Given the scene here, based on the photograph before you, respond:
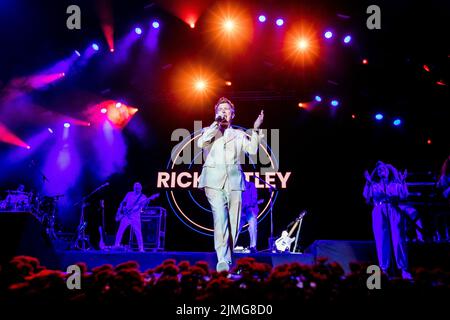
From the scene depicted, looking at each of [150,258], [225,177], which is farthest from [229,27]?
[150,258]

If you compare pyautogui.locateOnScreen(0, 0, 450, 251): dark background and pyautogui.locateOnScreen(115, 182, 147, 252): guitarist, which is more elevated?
pyautogui.locateOnScreen(0, 0, 450, 251): dark background

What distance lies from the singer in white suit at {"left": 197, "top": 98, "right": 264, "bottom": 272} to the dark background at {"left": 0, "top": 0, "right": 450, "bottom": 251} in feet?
14.4

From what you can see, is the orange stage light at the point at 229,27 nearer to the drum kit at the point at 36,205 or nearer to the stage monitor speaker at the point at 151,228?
the stage monitor speaker at the point at 151,228

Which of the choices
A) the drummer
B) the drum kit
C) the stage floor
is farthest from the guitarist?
the stage floor

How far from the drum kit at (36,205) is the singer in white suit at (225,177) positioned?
18.7 feet

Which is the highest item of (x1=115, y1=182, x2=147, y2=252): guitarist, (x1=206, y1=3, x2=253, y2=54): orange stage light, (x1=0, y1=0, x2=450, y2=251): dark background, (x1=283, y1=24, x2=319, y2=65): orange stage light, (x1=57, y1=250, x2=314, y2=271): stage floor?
→ (x1=206, y1=3, x2=253, y2=54): orange stage light

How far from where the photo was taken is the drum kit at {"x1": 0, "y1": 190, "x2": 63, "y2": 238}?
8.51 meters

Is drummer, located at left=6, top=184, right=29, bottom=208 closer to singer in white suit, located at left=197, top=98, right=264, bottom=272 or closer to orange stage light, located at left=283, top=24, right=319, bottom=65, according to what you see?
singer in white suit, located at left=197, top=98, right=264, bottom=272

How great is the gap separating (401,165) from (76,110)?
908 centimetres

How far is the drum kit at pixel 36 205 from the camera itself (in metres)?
8.51

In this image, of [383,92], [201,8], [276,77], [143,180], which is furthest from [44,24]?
[383,92]

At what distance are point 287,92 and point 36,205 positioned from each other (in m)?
7.28

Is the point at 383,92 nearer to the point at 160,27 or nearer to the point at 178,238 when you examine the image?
the point at 160,27

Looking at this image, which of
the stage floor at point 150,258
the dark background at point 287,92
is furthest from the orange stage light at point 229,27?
the stage floor at point 150,258
